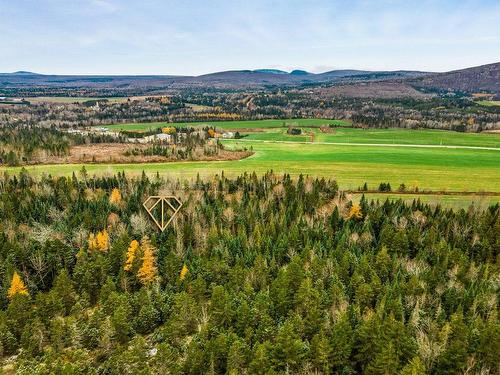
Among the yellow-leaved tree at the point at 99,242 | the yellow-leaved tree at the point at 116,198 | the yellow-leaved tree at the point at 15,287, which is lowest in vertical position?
the yellow-leaved tree at the point at 15,287

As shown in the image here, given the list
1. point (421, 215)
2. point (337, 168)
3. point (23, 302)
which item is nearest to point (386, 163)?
point (337, 168)

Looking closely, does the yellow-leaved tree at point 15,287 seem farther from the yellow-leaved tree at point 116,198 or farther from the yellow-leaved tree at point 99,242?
the yellow-leaved tree at point 116,198

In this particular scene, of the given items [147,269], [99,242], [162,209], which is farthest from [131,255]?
[162,209]

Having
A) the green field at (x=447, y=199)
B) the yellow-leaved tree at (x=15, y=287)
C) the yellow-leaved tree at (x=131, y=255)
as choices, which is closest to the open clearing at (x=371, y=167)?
the green field at (x=447, y=199)

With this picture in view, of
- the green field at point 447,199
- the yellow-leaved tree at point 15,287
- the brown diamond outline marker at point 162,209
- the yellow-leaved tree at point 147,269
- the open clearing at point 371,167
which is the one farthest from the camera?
the open clearing at point 371,167

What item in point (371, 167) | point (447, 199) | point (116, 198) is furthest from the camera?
point (371, 167)

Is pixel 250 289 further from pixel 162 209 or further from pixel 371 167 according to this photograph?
pixel 371 167
